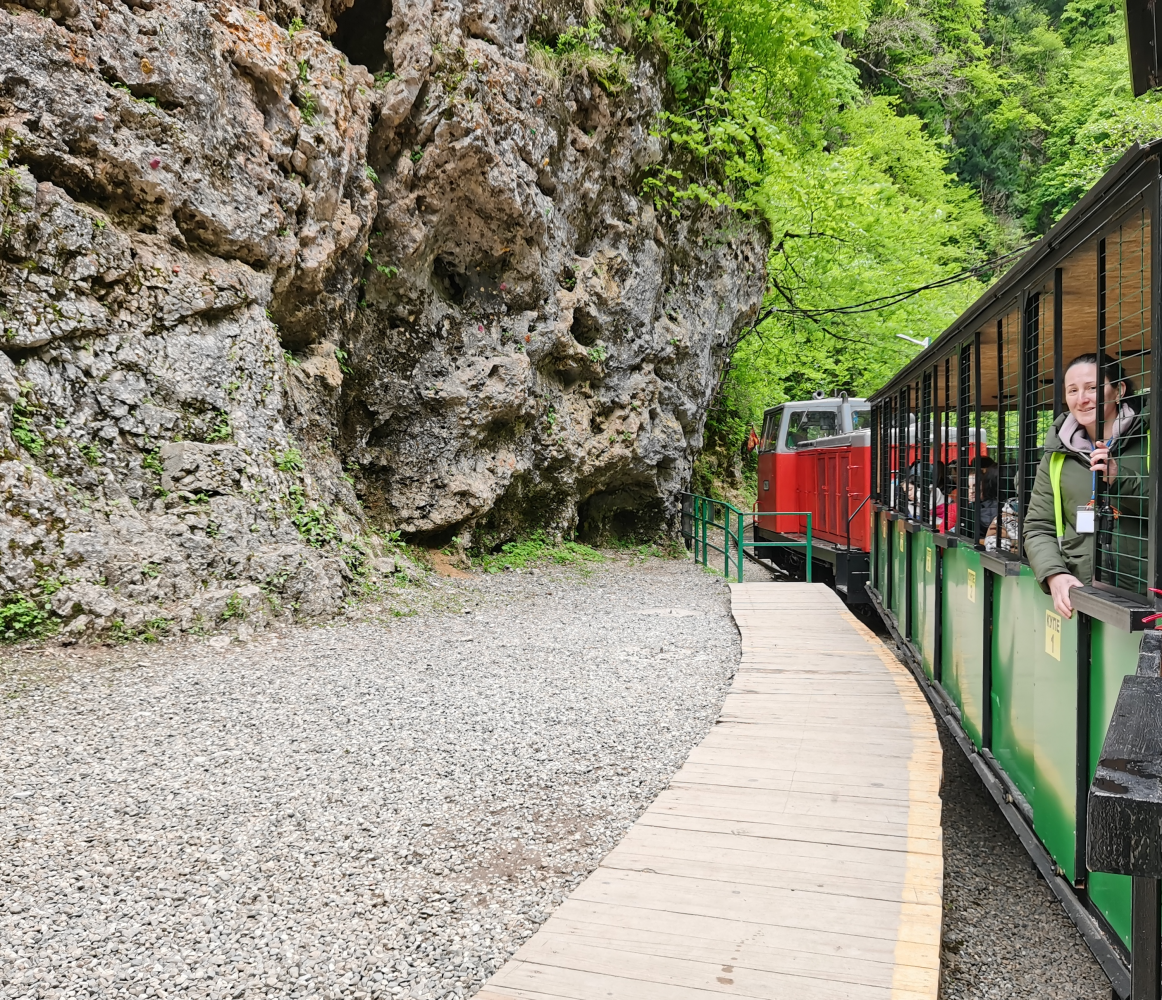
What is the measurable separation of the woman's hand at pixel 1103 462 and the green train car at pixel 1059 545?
0.14 ft

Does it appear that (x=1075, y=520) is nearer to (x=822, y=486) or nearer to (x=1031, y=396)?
(x=1031, y=396)

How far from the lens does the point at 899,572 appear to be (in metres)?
8.09

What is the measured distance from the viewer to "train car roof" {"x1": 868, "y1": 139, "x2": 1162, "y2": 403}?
2.19 metres

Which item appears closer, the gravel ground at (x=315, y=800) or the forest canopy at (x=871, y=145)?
the gravel ground at (x=315, y=800)

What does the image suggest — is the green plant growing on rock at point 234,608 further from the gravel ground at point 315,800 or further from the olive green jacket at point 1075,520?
the olive green jacket at point 1075,520

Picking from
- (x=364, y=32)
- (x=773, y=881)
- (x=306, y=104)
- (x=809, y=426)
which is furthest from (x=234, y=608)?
(x=809, y=426)

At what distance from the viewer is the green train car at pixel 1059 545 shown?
245cm

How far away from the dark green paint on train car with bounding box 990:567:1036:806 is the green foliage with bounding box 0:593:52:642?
272 inches

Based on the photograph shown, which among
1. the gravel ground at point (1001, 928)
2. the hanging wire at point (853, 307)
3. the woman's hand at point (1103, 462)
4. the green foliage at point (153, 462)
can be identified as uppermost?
the hanging wire at point (853, 307)

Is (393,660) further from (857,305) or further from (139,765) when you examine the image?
(857,305)

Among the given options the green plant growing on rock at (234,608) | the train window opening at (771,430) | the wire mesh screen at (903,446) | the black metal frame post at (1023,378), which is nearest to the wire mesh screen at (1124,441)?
the black metal frame post at (1023,378)

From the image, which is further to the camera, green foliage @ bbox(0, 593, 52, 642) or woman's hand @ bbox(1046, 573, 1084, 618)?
green foliage @ bbox(0, 593, 52, 642)

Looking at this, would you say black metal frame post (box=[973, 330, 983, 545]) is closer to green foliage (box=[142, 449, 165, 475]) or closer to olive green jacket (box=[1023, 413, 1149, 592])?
olive green jacket (box=[1023, 413, 1149, 592])

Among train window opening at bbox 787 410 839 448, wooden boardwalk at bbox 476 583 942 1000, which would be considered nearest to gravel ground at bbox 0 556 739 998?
wooden boardwalk at bbox 476 583 942 1000
